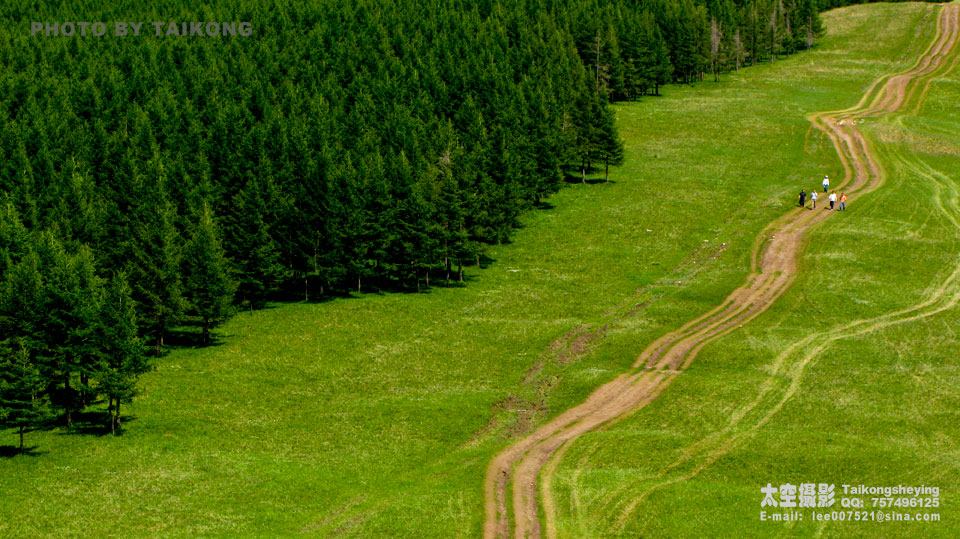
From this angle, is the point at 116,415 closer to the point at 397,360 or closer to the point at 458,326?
the point at 397,360

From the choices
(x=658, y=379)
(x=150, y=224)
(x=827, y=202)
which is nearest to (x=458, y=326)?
(x=658, y=379)

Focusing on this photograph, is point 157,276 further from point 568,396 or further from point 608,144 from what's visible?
point 608,144

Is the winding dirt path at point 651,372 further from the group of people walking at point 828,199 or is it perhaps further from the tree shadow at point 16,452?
the tree shadow at point 16,452

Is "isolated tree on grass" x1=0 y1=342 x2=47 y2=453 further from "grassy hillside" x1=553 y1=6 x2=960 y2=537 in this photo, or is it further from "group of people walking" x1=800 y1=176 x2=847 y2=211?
"group of people walking" x1=800 y1=176 x2=847 y2=211

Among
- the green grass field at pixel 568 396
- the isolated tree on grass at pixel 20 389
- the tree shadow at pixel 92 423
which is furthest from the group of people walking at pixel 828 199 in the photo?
the isolated tree on grass at pixel 20 389

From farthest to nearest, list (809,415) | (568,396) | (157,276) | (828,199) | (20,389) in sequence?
(828,199), (157,276), (568,396), (809,415), (20,389)

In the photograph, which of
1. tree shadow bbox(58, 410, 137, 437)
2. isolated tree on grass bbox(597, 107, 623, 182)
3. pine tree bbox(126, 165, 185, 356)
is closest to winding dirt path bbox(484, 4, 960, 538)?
isolated tree on grass bbox(597, 107, 623, 182)

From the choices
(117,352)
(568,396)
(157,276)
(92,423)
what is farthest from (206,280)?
(568,396)
